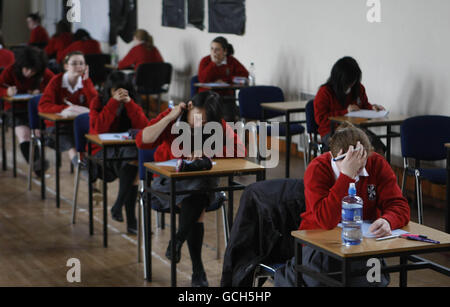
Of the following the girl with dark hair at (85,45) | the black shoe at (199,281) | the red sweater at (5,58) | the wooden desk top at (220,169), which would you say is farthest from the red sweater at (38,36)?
the black shoe at (199,281)

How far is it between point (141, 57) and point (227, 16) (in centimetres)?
159

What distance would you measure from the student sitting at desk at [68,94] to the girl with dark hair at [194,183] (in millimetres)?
1887

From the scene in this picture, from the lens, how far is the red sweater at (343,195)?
9.09ft

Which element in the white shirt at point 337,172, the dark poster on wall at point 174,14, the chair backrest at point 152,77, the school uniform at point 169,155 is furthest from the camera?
the dark poster on wall at point 174,14

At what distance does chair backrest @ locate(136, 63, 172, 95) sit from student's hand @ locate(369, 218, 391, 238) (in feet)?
23.3

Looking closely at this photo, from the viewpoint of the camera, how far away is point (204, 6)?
9.54 m

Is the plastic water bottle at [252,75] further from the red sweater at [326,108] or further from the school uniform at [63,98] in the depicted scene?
the school uniform at [63,98]

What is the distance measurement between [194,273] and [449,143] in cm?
202

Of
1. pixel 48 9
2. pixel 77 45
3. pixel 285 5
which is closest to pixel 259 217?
pixel 285 5

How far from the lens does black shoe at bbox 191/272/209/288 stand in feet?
13.4

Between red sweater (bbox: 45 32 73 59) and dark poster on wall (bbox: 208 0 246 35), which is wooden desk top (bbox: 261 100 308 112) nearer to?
dark poster on wall (bbox: 208 0 246 35)

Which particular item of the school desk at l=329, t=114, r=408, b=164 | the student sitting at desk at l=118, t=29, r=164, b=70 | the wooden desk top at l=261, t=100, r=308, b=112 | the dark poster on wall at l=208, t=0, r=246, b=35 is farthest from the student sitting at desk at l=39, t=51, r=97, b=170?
the student sitting at desk at l=118, t=29, r=164, b=70
